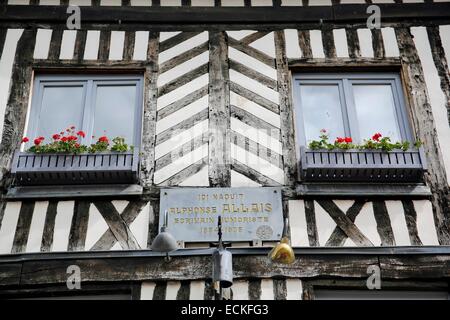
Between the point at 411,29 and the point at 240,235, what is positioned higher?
the point at 411,29

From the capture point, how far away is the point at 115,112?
262 inches

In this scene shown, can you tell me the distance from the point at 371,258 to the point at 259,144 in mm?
1504

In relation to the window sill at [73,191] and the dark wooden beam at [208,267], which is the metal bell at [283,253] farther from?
the window sill at [73,191]

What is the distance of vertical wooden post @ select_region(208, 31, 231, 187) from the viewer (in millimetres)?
6191

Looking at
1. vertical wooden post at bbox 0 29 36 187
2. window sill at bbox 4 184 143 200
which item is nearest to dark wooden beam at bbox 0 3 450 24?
vertical wooden post at bbox 0 29 36 187

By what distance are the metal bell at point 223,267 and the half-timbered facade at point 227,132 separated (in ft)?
1.21

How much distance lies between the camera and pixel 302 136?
6.52 m

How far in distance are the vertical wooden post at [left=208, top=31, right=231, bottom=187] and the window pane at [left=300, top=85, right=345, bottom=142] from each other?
2.61 feet

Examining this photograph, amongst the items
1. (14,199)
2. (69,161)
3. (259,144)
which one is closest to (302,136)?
(259,144)

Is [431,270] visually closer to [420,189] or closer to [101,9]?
[420,189]

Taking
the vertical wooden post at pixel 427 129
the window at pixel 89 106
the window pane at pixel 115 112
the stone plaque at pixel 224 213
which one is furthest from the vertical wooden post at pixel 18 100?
the vertical wooden post at pixel 427 129

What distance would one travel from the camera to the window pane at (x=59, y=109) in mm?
6559

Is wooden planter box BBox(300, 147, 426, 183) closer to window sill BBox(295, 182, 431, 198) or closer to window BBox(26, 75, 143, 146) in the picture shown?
window sill BBox(295, 182, 431, 198)

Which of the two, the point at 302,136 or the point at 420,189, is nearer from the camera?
the point at 420,189
